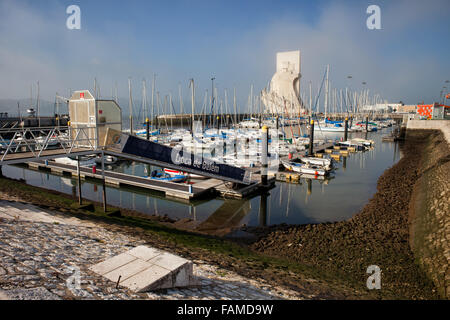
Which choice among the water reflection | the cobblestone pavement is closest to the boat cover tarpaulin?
the water reflection

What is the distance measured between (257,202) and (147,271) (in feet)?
59.9

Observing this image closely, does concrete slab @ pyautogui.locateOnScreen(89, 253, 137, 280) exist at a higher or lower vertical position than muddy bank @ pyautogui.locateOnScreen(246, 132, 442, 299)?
higher

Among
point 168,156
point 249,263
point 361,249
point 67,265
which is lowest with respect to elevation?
point 361,249

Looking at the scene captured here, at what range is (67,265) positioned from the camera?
23.3 ft

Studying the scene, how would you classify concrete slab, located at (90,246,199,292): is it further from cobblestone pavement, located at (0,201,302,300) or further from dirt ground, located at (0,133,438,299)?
dirt ground, located at (0,133,438,299)

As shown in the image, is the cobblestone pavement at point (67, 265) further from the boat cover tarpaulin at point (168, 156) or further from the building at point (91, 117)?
the boat cover tarpaulin at point (168, 156)

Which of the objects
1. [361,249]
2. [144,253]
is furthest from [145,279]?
[361,249]

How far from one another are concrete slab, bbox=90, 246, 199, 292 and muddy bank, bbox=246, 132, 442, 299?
635 centimetres

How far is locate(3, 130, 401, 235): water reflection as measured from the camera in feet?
66.2

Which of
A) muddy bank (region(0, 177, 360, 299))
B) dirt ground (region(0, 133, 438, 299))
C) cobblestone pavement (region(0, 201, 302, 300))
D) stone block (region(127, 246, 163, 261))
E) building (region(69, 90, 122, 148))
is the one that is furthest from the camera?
building (region(69, 90, 122, 148))

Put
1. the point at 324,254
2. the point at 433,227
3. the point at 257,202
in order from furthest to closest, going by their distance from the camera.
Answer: the point at 257,202, the point at 433,227, the point at 324,254

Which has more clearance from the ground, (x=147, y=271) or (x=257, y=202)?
(x=147, y=271)
